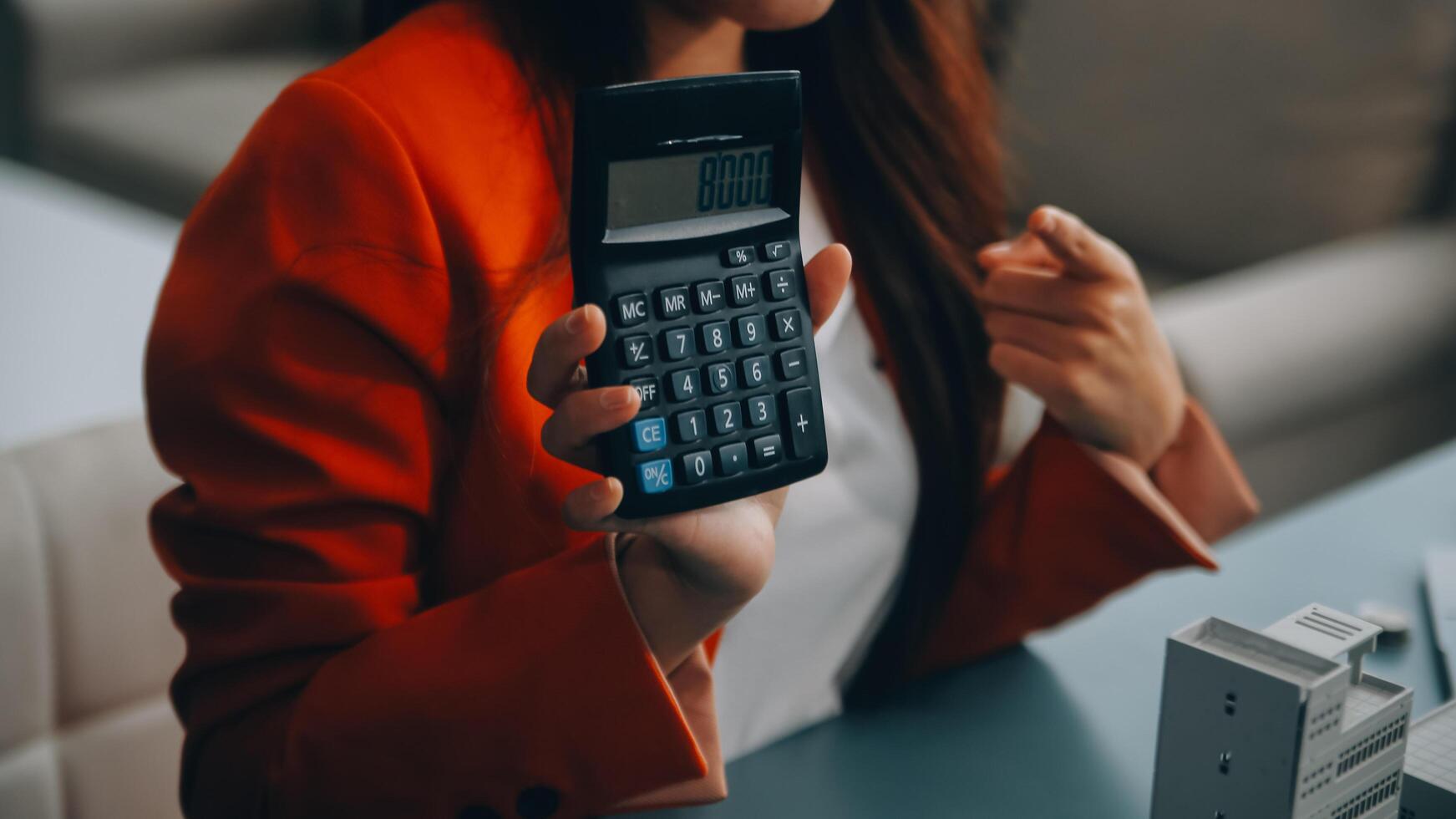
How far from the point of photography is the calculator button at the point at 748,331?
478 millimetres

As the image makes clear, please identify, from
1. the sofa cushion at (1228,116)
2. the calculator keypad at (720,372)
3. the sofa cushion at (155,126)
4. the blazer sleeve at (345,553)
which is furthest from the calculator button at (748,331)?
the sofa cushion at (155,126)

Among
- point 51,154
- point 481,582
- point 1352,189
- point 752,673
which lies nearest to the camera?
point 481,582

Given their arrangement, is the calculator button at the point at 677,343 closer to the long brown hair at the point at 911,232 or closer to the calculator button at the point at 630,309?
the calculator button at the point at 630,309

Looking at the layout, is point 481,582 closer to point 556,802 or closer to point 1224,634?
point 556,802

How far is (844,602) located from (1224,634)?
29cm

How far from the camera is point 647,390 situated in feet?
1.48

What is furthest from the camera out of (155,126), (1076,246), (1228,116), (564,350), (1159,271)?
(155,126)

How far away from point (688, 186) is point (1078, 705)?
13.9 inches

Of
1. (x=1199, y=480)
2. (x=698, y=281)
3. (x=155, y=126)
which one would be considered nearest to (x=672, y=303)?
(x=698, y=281)

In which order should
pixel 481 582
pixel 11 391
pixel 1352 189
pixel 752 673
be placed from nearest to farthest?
pixel 481 582 < pixel 752 673 < pixel 11 391 < pixel 1352 189

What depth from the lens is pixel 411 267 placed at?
0.51 metres

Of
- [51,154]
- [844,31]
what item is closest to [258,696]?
[844,31]

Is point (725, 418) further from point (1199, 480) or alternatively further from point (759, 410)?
point (1199, 480)

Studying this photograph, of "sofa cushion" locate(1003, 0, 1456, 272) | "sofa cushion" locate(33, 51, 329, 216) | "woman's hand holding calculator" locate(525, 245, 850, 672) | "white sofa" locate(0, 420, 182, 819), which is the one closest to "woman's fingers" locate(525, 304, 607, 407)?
"woman's hand holding calculator" locate(525, 245, 850, 672)
